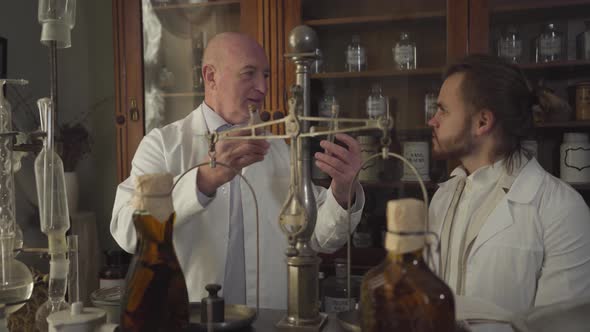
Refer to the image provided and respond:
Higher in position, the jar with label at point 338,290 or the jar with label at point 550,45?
the jar with label at point 550,45

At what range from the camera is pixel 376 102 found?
73.0 inches

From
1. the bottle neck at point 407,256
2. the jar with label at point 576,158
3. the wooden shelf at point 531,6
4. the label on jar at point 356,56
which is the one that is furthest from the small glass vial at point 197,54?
the bottle neck at point 407,256

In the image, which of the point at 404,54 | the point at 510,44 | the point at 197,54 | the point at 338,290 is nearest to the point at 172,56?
the point at 197,54

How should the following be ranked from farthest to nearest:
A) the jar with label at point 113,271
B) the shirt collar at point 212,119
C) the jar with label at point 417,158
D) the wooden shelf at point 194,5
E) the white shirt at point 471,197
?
the wooden shelf at point 194,5, the jar with label at point 417,158, the jar with label at point 113,271, the shirt collar at point 212,119, the white shirt at point 471,197

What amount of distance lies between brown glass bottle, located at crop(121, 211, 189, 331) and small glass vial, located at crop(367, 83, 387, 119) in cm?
139

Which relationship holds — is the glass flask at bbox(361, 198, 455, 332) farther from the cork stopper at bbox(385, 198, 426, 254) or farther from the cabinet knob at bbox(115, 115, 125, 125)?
the cabinet knob at bbox(115, 115, 125, 125)

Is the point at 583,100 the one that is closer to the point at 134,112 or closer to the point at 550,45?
the point at 550,45

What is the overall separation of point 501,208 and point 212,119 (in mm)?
764

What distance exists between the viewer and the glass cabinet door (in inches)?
79.5

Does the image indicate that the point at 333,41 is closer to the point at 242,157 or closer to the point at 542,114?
the point at 542,114

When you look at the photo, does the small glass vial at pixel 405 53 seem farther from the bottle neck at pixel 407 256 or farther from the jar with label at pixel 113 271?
the bottle neck at pixel 407 256

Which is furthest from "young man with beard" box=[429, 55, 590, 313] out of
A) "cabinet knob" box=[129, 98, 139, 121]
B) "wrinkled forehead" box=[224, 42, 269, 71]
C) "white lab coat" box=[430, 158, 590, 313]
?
"cabinet knob" box=[129, 98, 139, 121]

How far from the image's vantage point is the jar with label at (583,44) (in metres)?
1.64

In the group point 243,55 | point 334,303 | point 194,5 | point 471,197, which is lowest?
point 334,303
